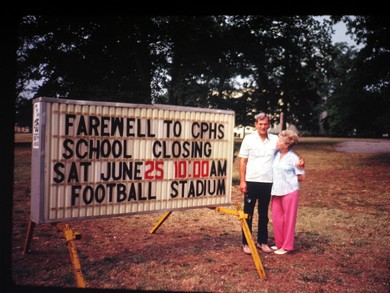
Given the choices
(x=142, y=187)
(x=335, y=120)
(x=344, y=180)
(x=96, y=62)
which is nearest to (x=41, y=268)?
(x=142, y=187)

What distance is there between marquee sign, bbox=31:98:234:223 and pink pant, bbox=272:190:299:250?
103 centimetres

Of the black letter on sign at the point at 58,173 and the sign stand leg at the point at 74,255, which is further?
the black letter on sign at the point at 58,173

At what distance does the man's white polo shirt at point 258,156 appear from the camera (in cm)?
531

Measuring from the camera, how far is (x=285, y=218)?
18.1ft

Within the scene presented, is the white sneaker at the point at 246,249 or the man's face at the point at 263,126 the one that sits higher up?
the man's face at the point at 263,126

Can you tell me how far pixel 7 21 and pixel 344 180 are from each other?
13.5 metres

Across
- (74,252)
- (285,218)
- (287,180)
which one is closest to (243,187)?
(287,180)

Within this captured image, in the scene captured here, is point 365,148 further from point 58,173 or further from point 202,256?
point 58,173

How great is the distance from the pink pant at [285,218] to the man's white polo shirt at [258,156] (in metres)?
0.47

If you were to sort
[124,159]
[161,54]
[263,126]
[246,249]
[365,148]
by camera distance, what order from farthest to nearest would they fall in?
1. [365,148]
2. [161,54]
3. [246,249]
4. [263,126]
5. [124,159]

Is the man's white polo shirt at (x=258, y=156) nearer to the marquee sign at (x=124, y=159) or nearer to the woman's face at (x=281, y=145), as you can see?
the woman's face at (x=281, y=145)

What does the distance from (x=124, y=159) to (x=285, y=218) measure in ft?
9.36

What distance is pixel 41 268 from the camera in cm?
456

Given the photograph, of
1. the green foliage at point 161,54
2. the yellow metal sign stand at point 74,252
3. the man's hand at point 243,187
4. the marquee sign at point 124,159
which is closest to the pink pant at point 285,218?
the man's hand at point 243,187
